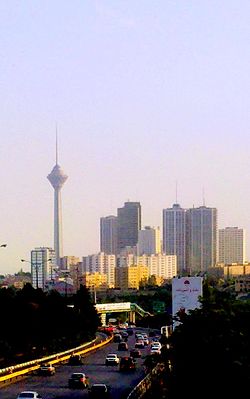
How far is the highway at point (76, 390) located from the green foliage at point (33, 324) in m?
2.55

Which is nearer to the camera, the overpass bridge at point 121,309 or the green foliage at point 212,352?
the green foliage at point 212,352

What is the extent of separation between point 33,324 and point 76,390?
16756mm

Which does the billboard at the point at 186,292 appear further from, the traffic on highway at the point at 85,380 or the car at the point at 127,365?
the traffic on highway at the point at 85,380

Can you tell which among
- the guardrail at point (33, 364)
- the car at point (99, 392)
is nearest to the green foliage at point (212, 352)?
the car at point (99, 392)

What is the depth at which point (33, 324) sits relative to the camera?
55.2m

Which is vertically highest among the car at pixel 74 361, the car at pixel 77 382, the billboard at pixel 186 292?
the billboard at pixel 186 292

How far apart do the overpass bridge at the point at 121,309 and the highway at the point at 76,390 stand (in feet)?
177

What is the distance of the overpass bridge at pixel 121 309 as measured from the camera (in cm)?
11263

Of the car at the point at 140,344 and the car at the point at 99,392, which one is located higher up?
the car at the point at 99,392

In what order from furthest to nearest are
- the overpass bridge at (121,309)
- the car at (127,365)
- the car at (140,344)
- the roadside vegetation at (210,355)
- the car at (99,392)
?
the overpass bridge at (121,309)
the car at (140,344)
the car at (127,365)
the car at (99,392)
the roadside vegetation at (210,355)

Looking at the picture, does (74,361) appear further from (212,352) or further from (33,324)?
(212,352)

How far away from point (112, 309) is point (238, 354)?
90.4 metres

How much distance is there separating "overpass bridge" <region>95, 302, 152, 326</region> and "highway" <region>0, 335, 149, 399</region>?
177ft

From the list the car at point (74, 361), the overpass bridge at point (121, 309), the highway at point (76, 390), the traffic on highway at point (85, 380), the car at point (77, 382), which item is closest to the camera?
the traffic on highway at point (85, 380)
